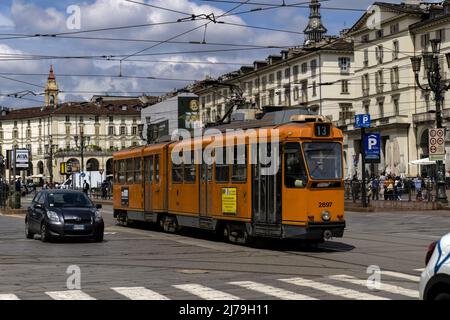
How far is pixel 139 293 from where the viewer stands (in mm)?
10750

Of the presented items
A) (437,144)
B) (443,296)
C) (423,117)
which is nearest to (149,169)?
(437,144)

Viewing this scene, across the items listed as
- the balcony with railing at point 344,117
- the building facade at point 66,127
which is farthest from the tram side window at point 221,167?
the building facade at point 66,127

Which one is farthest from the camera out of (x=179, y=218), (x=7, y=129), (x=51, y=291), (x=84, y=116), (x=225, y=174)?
(x=7, y=129)

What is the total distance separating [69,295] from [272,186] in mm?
7707

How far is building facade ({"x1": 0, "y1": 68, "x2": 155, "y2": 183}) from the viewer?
140 m

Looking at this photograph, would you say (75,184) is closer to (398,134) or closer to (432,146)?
(398,134)

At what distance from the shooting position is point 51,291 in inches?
434

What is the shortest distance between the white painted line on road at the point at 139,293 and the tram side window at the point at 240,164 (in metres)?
7.55

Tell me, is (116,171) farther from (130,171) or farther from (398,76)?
(398,76)

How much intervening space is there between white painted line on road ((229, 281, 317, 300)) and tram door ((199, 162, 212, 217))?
8426 mm

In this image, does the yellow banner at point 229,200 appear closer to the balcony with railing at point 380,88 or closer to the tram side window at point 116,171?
the tram side window at point 116,171

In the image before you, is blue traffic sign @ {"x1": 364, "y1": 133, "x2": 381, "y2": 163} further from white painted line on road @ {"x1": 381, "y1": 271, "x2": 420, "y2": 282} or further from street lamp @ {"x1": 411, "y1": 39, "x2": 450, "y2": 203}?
white painted line on road @ {"x1": 381, "y1": 271, "x2": 420, "y2": 282}
